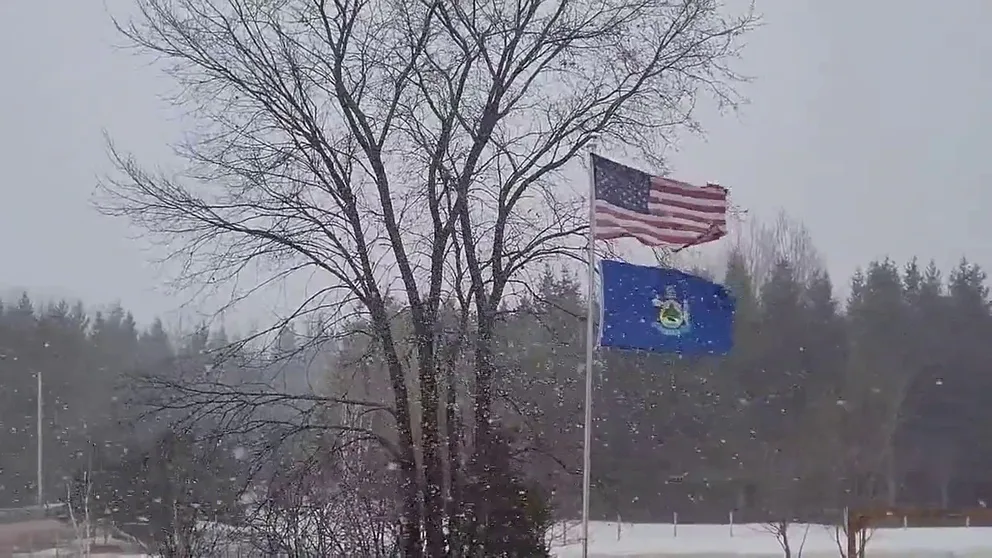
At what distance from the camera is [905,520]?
13.5 m

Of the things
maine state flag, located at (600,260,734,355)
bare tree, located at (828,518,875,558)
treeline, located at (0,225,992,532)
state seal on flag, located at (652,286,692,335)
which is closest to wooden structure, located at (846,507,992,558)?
bare tree, located at (828,518,875,558)

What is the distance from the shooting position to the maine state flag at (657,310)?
7.52 meters

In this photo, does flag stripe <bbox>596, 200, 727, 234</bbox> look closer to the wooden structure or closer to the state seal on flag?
the state seal on flag

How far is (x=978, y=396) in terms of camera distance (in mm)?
17891

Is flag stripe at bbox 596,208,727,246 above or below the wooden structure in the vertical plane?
above

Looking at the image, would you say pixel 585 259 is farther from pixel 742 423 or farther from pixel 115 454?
pixel 742 423

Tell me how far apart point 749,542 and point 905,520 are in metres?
3.71

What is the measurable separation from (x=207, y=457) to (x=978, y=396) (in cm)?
1345

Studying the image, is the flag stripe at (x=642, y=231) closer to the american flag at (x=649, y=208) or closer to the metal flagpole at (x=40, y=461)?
the american flag at (x=649, y=208)

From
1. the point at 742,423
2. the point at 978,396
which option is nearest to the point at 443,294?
the point at 742,423

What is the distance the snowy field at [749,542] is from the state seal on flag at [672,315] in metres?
4.34

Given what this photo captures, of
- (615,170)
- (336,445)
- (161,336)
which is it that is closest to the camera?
(615,170)

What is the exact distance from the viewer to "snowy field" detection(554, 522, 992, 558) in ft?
44.8

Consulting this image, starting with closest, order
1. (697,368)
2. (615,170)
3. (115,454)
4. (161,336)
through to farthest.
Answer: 1. (615,170)
2. (115,454)
3. (161,336)
4. (697,368)
